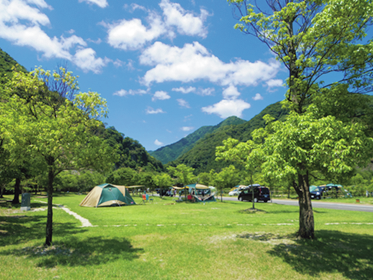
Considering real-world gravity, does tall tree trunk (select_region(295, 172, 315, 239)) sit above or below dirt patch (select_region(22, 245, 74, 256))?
above

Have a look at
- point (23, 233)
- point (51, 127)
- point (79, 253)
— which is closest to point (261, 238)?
point (79, 253)

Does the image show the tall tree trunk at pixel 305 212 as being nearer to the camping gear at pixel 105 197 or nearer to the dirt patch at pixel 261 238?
the dirt patch at pixel 261 238

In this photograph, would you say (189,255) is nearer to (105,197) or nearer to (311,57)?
(311,57)

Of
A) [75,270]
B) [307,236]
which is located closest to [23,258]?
[75,270]

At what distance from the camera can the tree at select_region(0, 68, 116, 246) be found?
22.0 feet

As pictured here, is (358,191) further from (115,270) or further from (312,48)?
(115,270)

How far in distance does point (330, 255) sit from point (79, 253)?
7533mm

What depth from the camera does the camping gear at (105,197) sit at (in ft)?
74.5

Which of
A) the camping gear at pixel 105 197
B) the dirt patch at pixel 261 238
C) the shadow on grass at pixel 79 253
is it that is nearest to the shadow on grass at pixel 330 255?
the dirt patch at pixel 261 238

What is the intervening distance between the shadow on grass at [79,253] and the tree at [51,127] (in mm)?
665

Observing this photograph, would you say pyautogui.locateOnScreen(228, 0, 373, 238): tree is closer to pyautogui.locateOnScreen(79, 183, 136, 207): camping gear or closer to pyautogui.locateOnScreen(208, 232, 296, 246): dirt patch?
pyautogui.locateOnScreen(208, 232, 296, 246): dirt patch

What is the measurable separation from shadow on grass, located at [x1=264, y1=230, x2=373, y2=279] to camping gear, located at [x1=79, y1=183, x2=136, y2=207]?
1974 cm

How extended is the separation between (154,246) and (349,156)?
21.1ft

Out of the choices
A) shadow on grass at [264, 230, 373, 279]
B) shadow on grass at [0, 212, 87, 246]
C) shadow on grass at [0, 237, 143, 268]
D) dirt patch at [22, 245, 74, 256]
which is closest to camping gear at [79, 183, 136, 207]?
shadow on grass at [0, 212, 87, 246]
